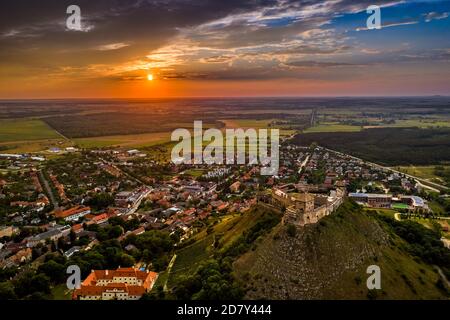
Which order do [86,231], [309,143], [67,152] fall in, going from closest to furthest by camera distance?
[86,231]
[67,152]
[309,143]

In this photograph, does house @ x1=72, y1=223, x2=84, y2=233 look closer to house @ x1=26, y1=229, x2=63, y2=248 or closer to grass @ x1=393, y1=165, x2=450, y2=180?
house @ x1=26, y1=229, x2=63, y2=248

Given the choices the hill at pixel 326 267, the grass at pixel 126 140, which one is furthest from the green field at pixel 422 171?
the grass at pixel 126 140

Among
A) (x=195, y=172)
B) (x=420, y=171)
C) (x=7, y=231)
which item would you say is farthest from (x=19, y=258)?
(x=420, y=171)
